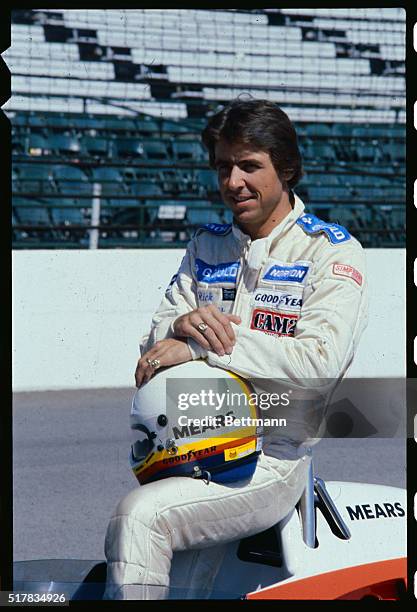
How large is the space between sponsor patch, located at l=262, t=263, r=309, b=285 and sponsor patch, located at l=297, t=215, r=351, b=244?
8 cm

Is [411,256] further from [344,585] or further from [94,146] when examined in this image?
[94,146]

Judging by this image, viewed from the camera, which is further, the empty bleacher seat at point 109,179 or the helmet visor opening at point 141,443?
the empty bleacher seat at point 109,179

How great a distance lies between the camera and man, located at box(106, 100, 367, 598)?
1.80 meters

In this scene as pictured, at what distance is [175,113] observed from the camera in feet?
17.4

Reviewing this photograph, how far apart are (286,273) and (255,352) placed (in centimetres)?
18

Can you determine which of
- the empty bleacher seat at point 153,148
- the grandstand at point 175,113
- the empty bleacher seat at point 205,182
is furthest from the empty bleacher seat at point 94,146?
the empty bleacher seat at point 205,182

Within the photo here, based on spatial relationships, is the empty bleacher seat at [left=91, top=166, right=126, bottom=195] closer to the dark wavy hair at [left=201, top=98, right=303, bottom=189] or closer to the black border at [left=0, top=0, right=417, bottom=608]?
the dark wavy hair at [left=201, top=98, right=303, bottom=189]

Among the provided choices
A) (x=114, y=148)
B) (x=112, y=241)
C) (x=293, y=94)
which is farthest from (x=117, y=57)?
(x=112, y=241)

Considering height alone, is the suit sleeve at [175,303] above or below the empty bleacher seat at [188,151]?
below

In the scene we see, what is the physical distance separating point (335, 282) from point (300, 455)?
346mm

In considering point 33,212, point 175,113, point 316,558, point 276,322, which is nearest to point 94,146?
point 33,212

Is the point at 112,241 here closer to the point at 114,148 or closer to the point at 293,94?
the point at 114,148

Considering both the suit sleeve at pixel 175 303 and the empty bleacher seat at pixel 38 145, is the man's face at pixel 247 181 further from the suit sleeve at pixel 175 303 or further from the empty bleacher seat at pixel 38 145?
the empty bleacher seat at pixel 38 145

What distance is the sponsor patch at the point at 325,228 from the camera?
1931 mm
